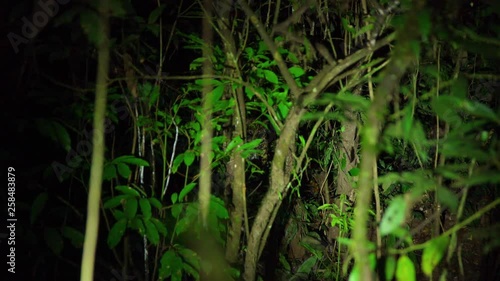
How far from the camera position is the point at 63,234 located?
74.5 inches

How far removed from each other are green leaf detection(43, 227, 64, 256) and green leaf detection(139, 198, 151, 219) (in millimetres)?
377

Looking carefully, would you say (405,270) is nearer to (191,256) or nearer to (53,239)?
(191,256)

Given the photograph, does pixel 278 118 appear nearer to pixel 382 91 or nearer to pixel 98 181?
pixel 98 181

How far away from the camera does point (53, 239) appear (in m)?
1.87

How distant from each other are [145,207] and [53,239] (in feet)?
1.34

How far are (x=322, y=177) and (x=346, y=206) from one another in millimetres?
509

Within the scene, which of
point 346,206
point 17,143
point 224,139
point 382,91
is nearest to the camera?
point 382,91

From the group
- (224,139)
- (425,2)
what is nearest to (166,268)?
(224,139)

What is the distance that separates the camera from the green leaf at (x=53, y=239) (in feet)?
6.11

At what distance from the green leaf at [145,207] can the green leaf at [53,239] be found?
0.38 m

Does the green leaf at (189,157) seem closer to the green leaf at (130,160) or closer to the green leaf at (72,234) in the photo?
the green leaf at (130,160)

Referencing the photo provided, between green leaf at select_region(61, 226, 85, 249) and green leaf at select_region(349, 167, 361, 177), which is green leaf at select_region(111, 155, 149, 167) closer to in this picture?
green leaf at select_region(61, 226, 85, 249)

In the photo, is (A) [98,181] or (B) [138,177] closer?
(A) [98,181]

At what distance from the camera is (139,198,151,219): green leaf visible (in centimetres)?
185
